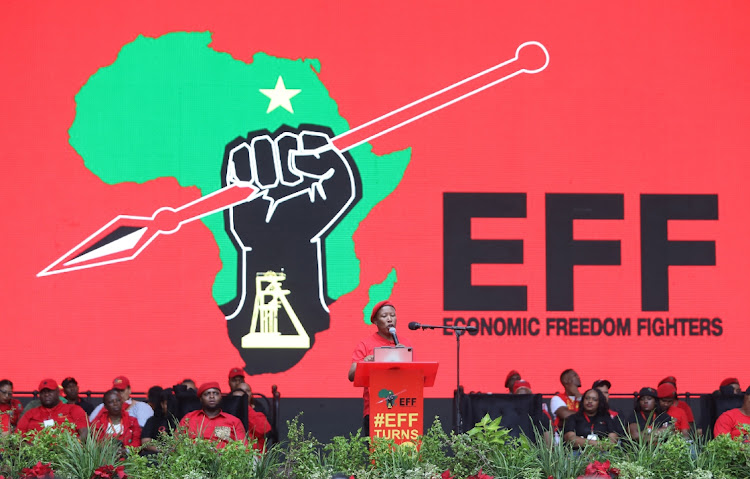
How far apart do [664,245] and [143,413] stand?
149 inches

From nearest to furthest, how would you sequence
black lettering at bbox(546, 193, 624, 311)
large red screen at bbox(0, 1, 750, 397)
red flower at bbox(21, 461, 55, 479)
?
1. red flower at bbox(21, 461, 55, 479)
2. large red screen at bbox(0, 1, 750, 397)
3. black lettering at bbox(546, 193, 624, 311)

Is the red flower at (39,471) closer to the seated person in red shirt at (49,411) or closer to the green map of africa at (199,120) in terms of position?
the seated person in red shirt at (49,411)

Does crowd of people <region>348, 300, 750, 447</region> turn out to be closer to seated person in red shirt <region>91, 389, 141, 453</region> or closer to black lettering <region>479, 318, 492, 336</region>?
black lettering <region>479, 318, 492, 336</region>

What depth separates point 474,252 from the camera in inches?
281

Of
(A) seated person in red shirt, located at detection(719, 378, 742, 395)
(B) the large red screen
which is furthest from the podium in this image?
(A) seated person in red shirt, located at detection(719, 378, 742, 395)

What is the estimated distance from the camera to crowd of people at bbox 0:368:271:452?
522 centimetres

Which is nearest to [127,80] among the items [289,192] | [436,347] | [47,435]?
[289,192]

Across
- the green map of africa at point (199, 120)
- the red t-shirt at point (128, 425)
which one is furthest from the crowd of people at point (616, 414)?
the red t-shirt at point (128, 425)

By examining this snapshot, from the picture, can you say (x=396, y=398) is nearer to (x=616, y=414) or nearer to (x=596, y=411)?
(x=596, y=411)

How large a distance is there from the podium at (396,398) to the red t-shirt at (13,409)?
9.07ft

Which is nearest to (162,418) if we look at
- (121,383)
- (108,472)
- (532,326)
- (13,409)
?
(121,383)

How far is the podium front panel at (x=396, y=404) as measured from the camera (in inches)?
155

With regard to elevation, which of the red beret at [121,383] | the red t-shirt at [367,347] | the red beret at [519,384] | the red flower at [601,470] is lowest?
the red flower at [601,470]

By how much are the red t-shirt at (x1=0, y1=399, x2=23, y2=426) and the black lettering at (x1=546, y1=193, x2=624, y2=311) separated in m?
3.62
